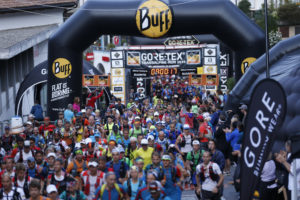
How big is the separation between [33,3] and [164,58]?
7.56 meters

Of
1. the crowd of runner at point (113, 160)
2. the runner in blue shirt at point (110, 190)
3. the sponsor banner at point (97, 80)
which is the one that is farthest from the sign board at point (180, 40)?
the runner in blue shirt at point (110, 190)

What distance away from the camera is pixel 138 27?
1730 centimetres

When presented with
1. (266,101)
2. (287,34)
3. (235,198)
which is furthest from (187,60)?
(287,34)

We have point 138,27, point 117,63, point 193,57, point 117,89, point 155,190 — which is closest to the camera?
point 155,190

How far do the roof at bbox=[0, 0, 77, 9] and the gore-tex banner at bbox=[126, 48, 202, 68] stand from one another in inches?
170

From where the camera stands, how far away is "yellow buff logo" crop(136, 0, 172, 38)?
1700 cm

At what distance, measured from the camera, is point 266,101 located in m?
5.32

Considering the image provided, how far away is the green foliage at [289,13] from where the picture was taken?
45281 mm

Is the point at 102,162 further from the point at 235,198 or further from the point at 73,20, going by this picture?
the point at 73,20

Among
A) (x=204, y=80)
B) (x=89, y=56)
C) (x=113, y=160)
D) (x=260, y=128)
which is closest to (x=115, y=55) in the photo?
(x=204, y=80)

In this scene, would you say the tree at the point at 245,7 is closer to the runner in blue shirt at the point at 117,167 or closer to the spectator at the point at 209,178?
the spectator at the point at 209,178

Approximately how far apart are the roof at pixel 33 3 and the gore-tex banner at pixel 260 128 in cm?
2248

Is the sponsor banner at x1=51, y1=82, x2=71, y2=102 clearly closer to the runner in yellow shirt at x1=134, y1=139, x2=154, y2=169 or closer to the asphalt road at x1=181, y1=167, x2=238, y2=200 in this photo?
the asphalt road at x1=181, y1=167, x2=238, y2=200

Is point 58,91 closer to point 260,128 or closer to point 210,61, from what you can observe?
point 210,61
